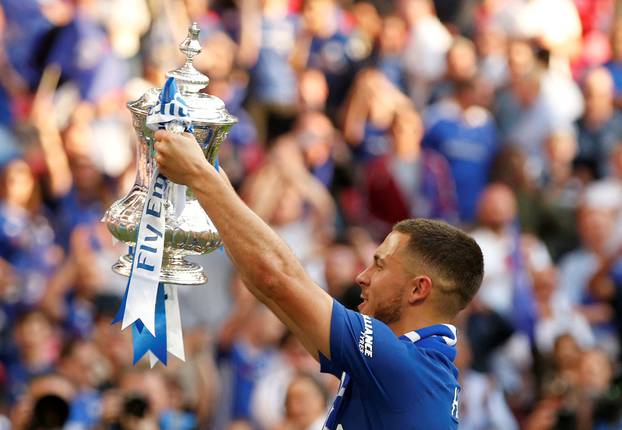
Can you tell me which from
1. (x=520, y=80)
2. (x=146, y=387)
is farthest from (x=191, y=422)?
(x=520, y=80)

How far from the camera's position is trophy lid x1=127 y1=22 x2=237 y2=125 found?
424 centimetres

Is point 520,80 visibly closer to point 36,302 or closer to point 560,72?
point 560,72

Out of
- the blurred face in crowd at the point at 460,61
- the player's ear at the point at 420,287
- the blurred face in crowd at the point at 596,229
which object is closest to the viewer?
the player's ear at the point at 420,287

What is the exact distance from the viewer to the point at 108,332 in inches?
364

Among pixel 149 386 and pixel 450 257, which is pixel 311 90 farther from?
pixel 450 257

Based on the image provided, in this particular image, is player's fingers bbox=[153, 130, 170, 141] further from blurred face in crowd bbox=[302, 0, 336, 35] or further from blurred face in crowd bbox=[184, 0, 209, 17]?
blurred face in crowd bbox=[302, 0, 336, 35]

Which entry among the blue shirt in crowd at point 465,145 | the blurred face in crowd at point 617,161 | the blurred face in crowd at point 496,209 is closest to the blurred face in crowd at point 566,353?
the blurred face in crowd at point 496,209

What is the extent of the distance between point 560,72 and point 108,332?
20.0 feet

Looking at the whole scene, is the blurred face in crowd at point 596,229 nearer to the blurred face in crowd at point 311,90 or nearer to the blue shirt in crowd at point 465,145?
the blue shirt in crowd at point 465,145

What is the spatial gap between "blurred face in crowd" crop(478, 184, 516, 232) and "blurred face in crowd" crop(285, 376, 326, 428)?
2.90 metres

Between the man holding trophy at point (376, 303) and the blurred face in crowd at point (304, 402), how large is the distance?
3526 mm

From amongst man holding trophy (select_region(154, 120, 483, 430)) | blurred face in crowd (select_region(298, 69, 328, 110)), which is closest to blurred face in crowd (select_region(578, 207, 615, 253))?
blurred face in crowd (select_region(298, 69, 328, 110))

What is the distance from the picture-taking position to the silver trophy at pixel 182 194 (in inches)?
168

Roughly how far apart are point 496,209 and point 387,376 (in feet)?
21.5
